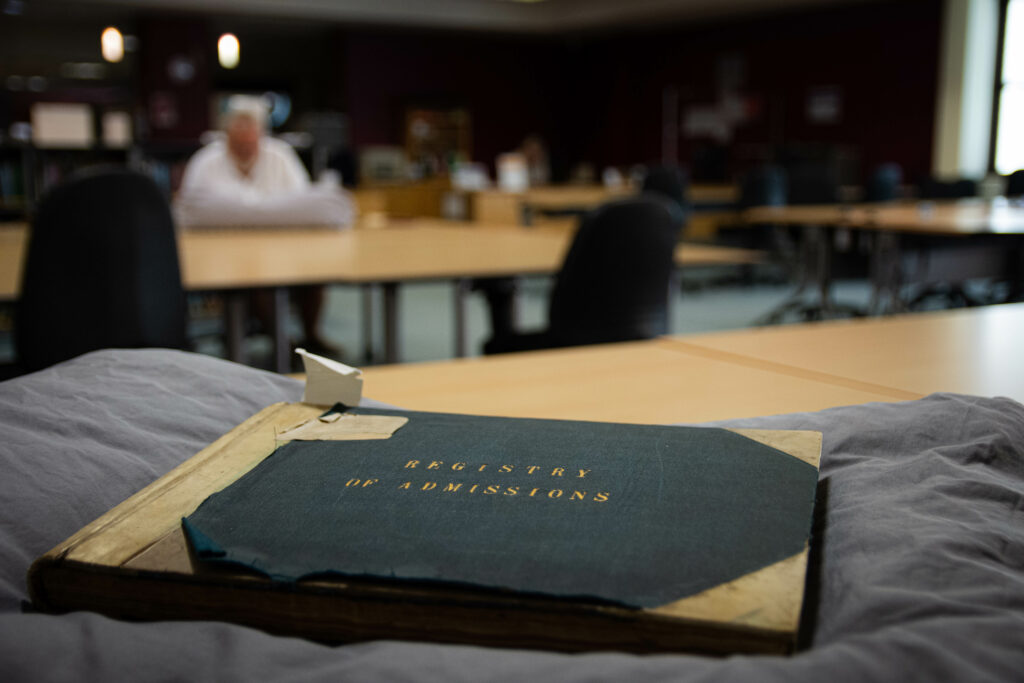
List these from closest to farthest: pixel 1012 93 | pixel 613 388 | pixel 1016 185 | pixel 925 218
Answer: pixel 613 388
pixel 925 218
pixel 1016 185
pixel 1012 93

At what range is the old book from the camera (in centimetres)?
33

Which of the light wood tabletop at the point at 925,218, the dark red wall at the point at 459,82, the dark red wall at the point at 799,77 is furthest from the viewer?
the dark red wall at the point at 459,82

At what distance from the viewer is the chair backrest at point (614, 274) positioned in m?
1.99

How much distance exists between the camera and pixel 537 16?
11672 millimetres

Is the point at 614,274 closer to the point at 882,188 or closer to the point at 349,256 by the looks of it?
the point at 349,256

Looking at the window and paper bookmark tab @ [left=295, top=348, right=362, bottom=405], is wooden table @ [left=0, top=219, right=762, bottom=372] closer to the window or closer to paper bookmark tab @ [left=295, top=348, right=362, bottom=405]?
paper bookmark tab @ [left=295, top=348, right=362, bottom=405]

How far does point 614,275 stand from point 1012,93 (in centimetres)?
831

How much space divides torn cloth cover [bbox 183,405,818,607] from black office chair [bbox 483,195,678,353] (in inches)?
58.6

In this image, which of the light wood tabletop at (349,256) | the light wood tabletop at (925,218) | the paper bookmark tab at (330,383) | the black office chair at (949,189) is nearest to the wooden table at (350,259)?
the light wood tabletop at (349,256)

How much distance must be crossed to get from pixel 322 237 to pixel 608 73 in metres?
10.9

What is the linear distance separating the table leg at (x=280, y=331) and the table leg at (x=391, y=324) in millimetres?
292

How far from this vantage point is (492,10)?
11453 mm

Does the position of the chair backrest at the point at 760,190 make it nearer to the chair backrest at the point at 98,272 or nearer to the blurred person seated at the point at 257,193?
the blurred person seated at the point at 257,193

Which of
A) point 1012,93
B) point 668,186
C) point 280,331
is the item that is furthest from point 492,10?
point 280,331
